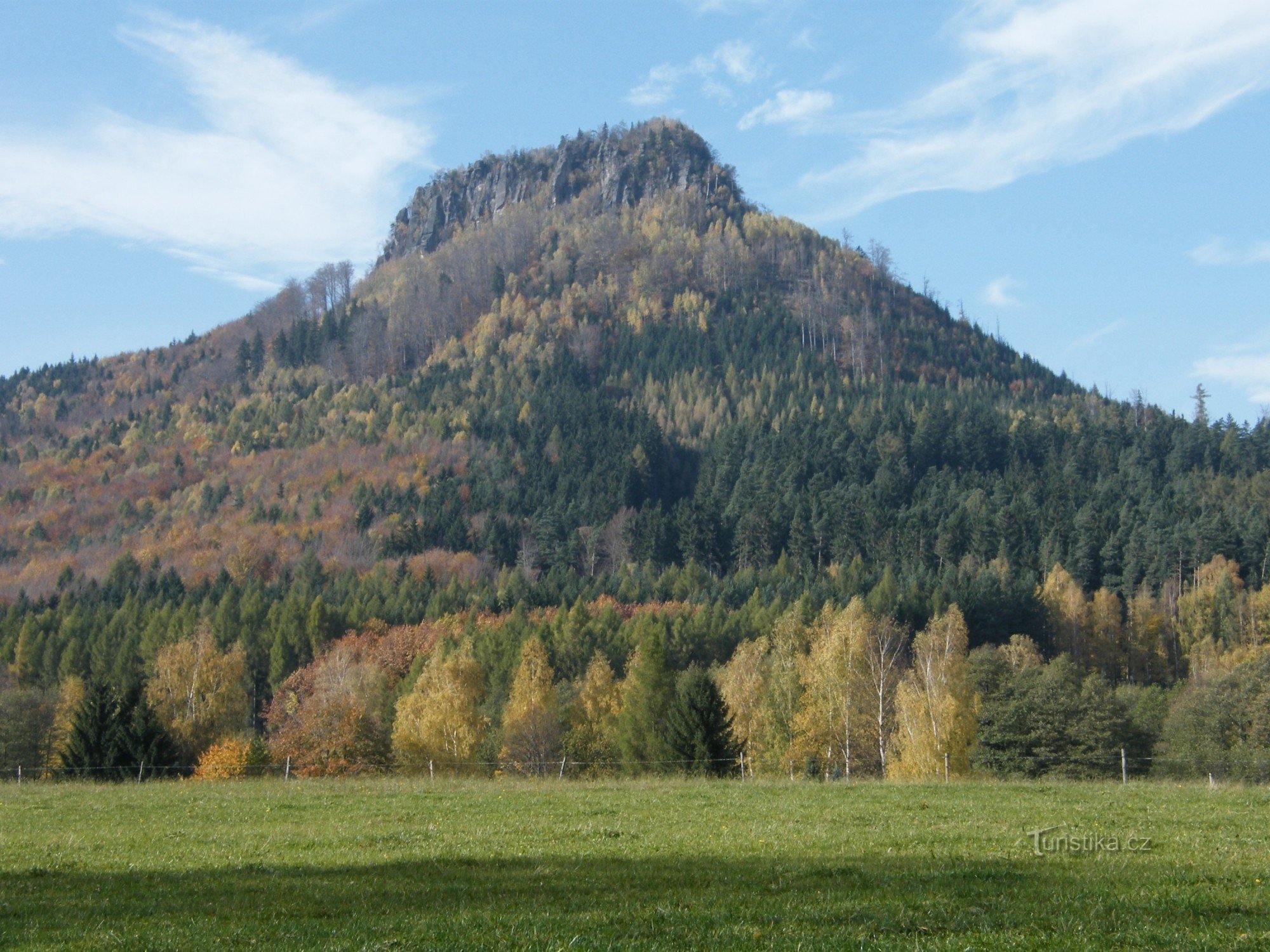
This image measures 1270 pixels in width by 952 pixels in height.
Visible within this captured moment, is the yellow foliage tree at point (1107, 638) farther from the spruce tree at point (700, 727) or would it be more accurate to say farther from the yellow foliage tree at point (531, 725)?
the spruce tree at point (700, 727)

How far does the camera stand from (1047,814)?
22906mm

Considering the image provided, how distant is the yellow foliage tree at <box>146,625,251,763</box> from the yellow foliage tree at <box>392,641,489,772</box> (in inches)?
821

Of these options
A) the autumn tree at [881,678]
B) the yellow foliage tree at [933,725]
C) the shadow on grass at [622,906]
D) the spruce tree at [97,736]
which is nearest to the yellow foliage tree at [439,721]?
the spruce tree at [97,736]

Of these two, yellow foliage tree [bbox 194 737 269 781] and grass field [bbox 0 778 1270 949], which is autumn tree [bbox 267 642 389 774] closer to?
yellow foliage tree [bbox 194 737 269 781]

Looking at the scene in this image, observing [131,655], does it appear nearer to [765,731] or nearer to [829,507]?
[765,731]

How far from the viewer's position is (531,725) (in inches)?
2776

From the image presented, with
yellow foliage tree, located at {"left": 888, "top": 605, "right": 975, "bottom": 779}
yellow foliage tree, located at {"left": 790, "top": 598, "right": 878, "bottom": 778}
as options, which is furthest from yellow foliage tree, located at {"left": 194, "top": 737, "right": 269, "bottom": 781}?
yellow foliage tree, located at {"left": 888, "top": 605, "right": 975, "bottom": 779}

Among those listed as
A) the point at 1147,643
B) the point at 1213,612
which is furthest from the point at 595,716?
the point at 1213,612

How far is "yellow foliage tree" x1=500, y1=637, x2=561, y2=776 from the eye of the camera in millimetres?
68688

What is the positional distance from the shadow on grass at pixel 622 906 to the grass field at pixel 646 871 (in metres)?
0.06

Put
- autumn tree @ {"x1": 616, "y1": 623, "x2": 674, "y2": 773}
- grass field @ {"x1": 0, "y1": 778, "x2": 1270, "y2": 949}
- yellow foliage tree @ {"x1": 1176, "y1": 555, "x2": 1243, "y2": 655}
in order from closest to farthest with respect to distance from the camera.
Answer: grass field @ {"x1": 0, "y1": 778, "x2": 1270, "y2": 949}, autumn tree @ {"x1": 616, "y1": 623, "x2": 674, "y2": 773}, yellow foliage tree @ {"x1": 1176, "y1": 555, "x2": 1243, "y2": 655}

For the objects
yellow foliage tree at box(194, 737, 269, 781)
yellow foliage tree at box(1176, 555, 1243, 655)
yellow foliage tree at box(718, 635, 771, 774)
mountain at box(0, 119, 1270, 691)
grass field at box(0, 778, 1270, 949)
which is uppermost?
mountain at box(0, 119, 1270, 691)

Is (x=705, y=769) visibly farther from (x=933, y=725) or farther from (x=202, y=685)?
(x=202, y=685)

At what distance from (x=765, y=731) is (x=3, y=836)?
54109mm
